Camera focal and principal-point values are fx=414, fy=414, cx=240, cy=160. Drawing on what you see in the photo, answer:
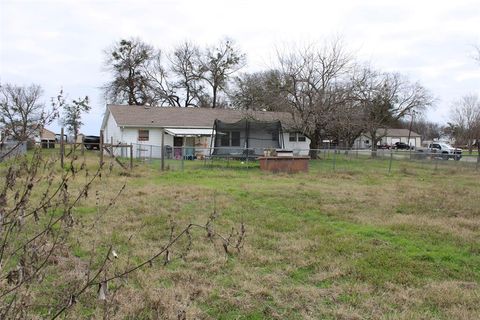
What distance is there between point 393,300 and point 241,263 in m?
1.80

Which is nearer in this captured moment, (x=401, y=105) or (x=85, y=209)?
(x=85, y=209)

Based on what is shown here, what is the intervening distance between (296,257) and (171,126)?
26.0 meters

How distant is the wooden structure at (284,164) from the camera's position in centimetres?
1752

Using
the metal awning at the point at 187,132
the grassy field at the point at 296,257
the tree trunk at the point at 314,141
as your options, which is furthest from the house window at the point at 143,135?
the grassy field at the point at 296,257

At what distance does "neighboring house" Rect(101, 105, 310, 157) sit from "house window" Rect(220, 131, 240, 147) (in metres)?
3.50

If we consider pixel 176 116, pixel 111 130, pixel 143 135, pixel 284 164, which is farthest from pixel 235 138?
pixel 111 130

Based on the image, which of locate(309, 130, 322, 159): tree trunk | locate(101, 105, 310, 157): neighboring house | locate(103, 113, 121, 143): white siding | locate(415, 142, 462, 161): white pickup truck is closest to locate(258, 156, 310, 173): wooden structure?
locate(415, 142, 462, 161): white pickup truck

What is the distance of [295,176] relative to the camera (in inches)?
627

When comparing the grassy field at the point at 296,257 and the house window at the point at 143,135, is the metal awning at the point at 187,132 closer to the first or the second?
the house window at the point at 143,135

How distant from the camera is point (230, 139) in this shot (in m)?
24.0

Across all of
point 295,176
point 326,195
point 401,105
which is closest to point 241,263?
point 326,195

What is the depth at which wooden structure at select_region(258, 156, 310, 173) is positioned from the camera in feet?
57.5

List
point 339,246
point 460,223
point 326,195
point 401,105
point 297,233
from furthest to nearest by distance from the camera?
point 401,105
point 326,195
point 460,223
point 297,233
point 339,246

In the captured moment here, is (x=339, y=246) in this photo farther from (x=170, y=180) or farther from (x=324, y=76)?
(x=324, y=76)
